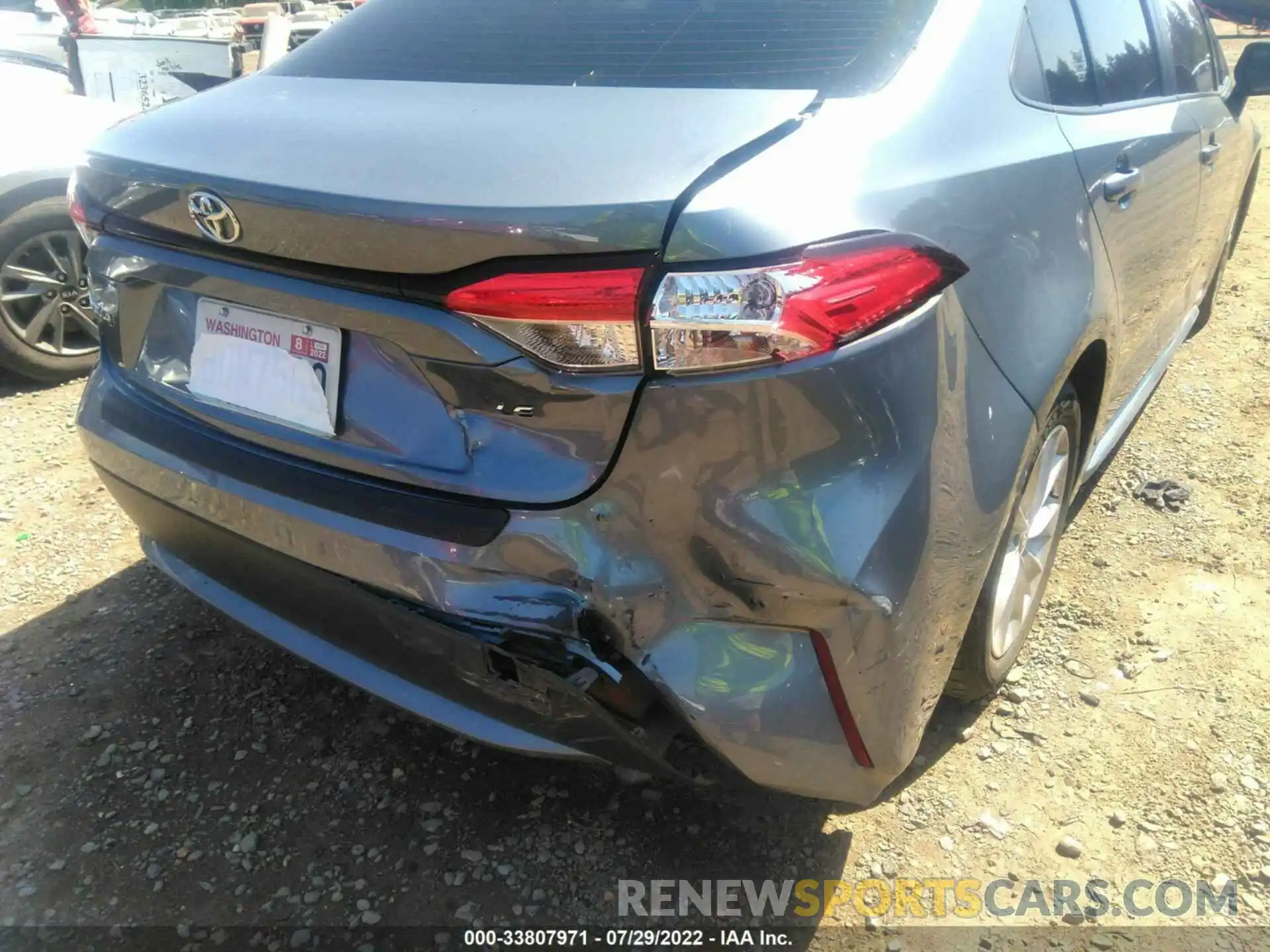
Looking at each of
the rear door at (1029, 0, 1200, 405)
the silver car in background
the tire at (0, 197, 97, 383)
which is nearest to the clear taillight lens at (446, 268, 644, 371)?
the rear door at (1029, 0, 1200, 405)

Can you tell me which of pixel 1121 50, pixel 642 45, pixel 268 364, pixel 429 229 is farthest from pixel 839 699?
pixel 1121 50

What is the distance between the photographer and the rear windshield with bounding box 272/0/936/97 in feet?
5.41

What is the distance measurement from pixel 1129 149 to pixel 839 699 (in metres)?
1.52

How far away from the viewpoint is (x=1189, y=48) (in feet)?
10.1

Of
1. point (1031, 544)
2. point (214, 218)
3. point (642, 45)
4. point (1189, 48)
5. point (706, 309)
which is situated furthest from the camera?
point (1189, 48)

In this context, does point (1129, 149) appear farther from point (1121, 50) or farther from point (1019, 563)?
point (1019, 563)

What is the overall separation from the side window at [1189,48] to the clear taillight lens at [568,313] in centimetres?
234

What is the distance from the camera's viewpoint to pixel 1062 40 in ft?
6.90

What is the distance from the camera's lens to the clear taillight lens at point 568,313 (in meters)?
1.31

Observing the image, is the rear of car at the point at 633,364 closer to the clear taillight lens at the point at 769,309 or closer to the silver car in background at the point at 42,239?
the clear taillight lens at the point at 769,309

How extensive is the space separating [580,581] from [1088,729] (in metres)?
1.52

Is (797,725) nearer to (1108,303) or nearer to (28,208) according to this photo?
(1108,303)

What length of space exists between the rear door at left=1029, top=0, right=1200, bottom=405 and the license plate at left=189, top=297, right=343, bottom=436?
149cm
